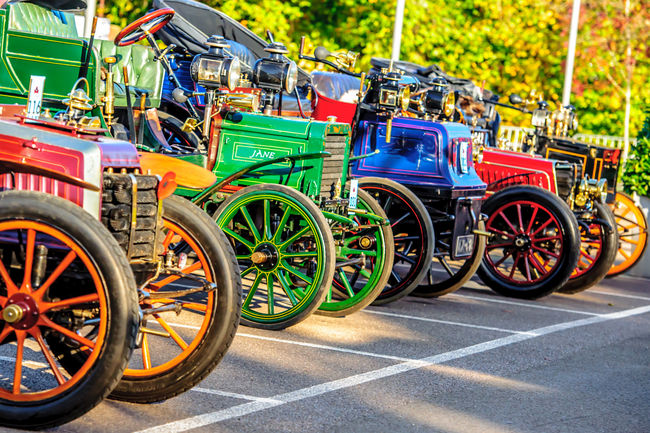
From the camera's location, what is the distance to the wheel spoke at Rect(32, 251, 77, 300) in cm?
382

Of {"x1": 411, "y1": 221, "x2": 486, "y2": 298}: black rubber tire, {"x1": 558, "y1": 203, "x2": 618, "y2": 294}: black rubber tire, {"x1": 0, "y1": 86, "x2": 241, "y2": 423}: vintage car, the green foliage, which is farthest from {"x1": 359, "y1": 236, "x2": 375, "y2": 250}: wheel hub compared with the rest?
the green foliage

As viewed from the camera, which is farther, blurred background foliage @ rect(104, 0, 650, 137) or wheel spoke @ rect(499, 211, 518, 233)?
blurred background foliage @ rect(104, 0, 650, 137)

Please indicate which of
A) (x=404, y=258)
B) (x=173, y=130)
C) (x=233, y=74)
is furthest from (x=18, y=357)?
(x=173, y=130)

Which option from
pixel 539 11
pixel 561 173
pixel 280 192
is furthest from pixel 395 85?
pixel 539 11

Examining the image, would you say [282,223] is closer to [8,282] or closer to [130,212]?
[130,212]

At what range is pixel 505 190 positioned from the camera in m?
8.82

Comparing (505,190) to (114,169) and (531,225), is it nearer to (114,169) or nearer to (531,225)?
(531,225)

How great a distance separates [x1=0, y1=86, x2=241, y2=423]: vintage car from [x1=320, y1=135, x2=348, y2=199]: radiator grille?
2.38 metres

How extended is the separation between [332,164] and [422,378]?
1.97m

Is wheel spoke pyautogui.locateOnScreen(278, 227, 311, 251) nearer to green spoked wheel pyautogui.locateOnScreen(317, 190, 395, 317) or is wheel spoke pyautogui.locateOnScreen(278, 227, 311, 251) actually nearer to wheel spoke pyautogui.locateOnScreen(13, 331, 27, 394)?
green spoked wheel pyautogui.locateOnScreen(317, 190, 395, 317)

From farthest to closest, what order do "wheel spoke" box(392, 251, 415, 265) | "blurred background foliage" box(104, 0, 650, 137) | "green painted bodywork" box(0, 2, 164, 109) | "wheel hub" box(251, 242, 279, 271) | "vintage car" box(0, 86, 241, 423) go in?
1. "blurred background foliage" box(104, 0, 650, 137)
2. "wheel spoke" box(392, 251, 415, 265)
3. "green painted bodywork" box(0, 2, 164, 109)
4. "wheel hub" box(251, 242, 279, 271)
5. "vintage car" box(0, 86, 241, 423)

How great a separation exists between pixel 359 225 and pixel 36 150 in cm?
Result: 317

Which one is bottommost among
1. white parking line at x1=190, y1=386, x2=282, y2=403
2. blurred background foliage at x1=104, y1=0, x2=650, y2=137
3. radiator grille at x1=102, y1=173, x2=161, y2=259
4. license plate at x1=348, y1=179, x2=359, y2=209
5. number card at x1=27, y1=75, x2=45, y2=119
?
white parking line at x1=190, y1=386, x2=282, y2=403

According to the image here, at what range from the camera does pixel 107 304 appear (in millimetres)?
3770
